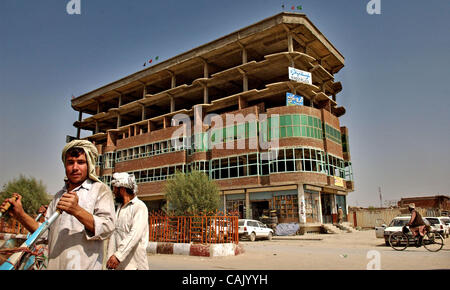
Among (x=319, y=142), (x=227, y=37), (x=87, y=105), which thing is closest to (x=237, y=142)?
(x=319, y=142)

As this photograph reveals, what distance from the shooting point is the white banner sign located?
95.8 feet

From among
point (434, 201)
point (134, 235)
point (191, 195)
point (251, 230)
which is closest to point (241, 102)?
point (251, 230)

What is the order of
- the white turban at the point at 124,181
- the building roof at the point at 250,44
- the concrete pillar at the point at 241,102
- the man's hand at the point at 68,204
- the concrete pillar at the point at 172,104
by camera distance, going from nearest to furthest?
the man's hand at the point at 68,204
the white turban at the point at 124,181
the building roof at the point at 250,44
the concrete pillar at the point at 241,102
the concrete pillar at the point at 172,104

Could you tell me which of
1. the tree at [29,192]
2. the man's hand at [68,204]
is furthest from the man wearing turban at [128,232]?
the tree at [29,192]

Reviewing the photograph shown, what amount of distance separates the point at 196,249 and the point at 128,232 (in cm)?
788

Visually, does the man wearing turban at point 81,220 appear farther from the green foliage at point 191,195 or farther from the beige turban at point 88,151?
the green foliage at point 191,195

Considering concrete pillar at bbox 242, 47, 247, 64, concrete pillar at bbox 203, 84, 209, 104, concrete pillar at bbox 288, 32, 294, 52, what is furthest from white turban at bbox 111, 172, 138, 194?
concrete pillar at bbox 203, 84, 209, 104

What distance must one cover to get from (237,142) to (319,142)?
7503 millimetres

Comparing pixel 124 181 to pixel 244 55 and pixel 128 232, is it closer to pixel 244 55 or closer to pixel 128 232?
pixel 128 232

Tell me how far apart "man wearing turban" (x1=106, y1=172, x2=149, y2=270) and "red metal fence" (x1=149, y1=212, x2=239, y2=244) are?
25.2 feet

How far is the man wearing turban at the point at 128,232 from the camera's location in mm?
2997

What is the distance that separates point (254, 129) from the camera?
29406 millimetres
